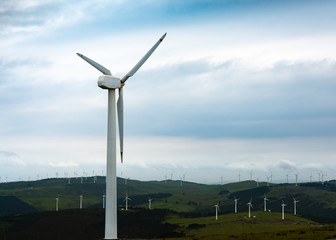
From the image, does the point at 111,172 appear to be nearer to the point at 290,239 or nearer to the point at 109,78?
the point at 109,78

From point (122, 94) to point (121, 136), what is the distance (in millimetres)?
10261

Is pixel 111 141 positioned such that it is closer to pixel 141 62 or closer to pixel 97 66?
pixel 97 66

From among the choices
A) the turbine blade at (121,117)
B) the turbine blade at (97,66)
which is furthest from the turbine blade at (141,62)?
the turbine blade at (97,66)

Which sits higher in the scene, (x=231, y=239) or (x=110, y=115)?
(x=110, y=115)

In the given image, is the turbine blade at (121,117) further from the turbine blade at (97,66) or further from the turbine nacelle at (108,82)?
the turbine blade at (97,66)

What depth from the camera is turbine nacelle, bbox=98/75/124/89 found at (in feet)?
358

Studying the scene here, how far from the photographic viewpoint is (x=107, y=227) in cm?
11169

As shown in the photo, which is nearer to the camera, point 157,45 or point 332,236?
point 157,45

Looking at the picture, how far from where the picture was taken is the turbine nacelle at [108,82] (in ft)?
358

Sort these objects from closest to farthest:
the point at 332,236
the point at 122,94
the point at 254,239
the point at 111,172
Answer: the point at 111,172, the point at 122,94, the point at 332,236, the point at 254,239

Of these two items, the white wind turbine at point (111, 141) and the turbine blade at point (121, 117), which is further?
the turbine blade at point (121, 117)

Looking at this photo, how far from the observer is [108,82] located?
11019 cm

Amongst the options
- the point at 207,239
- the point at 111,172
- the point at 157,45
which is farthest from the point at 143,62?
the point at 207,239

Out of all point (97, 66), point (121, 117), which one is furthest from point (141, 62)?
point (121, 117)
